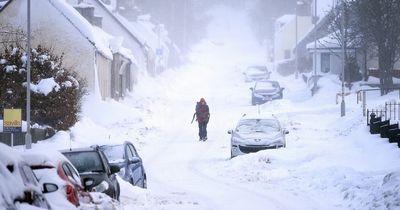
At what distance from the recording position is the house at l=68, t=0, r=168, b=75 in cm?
4750

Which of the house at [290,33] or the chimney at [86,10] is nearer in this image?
the chimney at [86,10]

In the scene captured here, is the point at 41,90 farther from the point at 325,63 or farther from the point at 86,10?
the point at 325,63

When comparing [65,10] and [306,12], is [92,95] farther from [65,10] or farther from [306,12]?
[306,12]

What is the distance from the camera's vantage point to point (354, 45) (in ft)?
166

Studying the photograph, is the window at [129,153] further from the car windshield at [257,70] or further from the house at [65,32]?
the car windshield at [257,70]

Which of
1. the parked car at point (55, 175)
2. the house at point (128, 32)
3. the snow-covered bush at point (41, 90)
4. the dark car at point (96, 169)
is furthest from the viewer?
the house at point (128, 32)

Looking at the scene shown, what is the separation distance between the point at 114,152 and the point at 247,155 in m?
7.15

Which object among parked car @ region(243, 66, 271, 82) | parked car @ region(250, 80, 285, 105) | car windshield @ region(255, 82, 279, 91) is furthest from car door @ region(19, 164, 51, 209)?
parked car @ region(243, 66, 271, 82)

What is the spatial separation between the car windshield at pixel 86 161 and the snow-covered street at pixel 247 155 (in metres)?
1.03

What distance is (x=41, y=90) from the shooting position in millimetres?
27625

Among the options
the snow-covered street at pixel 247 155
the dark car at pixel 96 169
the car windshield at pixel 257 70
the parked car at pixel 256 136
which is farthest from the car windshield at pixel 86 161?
the car windshield at pixel 257 70

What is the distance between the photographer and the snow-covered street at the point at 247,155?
16.5 metres

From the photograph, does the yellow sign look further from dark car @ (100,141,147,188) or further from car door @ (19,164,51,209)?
car door @ (19,164,51,209)

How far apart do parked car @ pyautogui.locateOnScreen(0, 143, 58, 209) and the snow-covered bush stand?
19363mm
